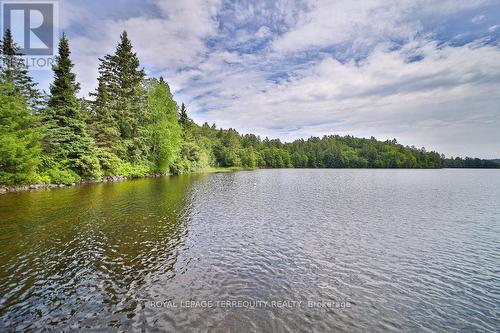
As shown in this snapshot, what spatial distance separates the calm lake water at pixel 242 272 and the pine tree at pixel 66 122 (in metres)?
17.2

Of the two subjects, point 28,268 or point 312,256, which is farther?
point 312,256

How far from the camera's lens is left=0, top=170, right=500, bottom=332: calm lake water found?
7316mm

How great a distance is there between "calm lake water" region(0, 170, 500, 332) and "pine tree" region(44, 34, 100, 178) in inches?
676

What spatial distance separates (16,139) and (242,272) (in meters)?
30.5

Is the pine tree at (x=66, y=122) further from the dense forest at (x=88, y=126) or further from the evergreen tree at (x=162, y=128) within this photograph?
the evergreen tree at (x=162, y=128)

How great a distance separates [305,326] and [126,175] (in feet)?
156

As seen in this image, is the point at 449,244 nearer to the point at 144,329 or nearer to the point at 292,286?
the point at 292,286

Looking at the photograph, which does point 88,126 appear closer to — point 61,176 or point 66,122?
point 66,122

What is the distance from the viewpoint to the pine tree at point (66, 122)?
33.6 meters

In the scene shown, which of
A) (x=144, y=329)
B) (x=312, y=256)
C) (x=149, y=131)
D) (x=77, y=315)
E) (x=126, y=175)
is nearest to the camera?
(x=144, y=329)

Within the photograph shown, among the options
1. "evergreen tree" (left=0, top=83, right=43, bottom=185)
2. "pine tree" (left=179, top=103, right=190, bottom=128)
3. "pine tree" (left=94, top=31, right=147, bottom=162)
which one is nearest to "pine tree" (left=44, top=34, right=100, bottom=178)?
"evergreen tree" (left=0, top=83, right=43, bottom=185)

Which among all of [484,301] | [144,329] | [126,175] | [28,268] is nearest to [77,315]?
[144,329]

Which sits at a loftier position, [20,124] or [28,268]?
[20,124]

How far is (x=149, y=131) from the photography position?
5272 centimetres
